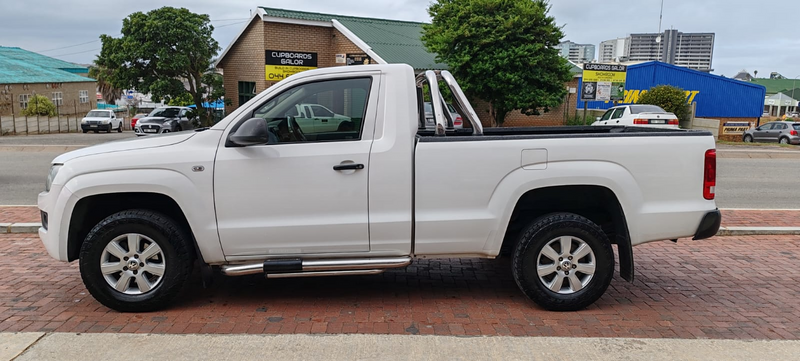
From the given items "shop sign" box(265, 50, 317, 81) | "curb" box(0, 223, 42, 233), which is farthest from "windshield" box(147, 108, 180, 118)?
"curb" box(0, 223, 42, 233)

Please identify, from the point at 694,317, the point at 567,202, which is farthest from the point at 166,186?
the point at 694,317

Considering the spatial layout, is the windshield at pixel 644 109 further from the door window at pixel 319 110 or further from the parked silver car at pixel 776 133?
the door window at pixel 319 110

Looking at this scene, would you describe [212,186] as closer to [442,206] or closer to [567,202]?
[442,206]

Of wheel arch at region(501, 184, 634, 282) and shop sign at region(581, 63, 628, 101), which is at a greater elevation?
shop sign at region(581, 63, 628, 101)

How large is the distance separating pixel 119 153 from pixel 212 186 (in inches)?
28.7

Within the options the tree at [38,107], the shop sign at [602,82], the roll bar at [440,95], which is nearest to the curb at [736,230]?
the roll bar at [440,95]

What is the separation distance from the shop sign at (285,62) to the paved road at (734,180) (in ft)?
31.2

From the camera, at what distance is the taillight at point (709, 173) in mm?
4645

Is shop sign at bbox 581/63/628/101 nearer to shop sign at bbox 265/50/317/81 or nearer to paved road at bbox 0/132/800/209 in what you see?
paved road at bbox 0/132/800/209

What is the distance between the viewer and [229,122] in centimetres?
459

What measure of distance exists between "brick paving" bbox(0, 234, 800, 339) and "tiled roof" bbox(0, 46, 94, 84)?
44458 millimetres

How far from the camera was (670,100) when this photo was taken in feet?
95.5

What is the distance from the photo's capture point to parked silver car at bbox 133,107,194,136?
96.0 feet

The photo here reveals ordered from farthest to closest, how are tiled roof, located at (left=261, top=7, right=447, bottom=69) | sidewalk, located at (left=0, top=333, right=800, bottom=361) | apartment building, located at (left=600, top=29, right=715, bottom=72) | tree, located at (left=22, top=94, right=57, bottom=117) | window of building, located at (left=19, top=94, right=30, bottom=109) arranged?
apartment building, located at (left=600, top=29, right=715, bottom=72)
window of building, located at (left=19, top=94, right=30, bottom=109)
tree, located at (left=22, top=94, right=57, bottom=117)
tiled roof, located at (left=261, top=7, right=447, bottom=69)
sidewalk, located at (left=0, top=333, right=800, bottom=361)
